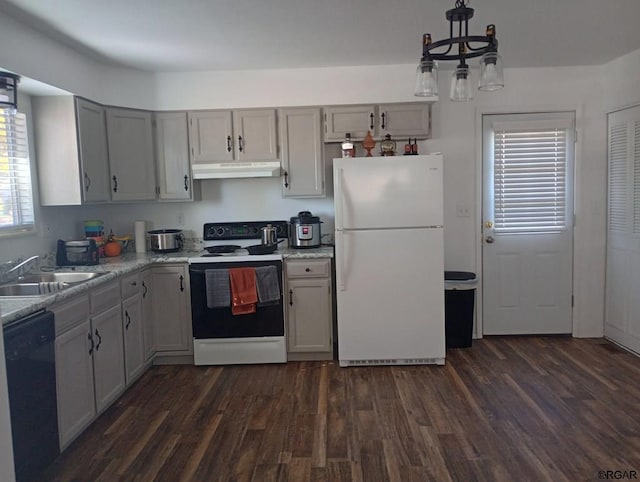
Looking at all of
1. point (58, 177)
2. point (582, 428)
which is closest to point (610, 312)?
point (582, 428)

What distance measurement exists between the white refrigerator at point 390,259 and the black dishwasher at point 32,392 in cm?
199

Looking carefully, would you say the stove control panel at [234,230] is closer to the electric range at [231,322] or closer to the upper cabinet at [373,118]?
the electric range at [231,322]

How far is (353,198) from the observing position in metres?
3.60

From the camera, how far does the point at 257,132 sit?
402 centimetres

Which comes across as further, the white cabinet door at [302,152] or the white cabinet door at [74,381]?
the white cabinet door at [302,152]

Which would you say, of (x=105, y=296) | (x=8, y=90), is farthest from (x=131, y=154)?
(x=105, y=296)

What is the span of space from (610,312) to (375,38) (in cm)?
307

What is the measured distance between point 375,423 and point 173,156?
8.72ft

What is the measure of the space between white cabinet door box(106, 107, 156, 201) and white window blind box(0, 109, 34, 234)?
61 cm

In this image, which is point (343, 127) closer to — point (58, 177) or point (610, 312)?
point (58, 177)

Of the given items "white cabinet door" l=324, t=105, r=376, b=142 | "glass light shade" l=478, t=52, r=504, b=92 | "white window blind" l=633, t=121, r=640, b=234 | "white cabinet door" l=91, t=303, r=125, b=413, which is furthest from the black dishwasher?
"white window blind" l=633, t=121, r=640, b=234

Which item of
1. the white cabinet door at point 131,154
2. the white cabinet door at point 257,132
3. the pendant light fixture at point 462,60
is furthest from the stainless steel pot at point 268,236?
the pendant light fixture at point 462,60

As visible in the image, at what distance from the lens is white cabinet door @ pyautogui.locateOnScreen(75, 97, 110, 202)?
11.4 feet

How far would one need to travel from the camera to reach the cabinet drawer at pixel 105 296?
2.86 metres
